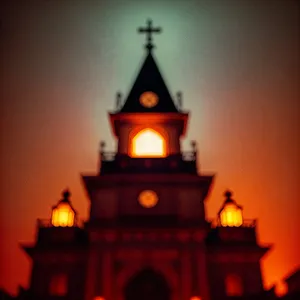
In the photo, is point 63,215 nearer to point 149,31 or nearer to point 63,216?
point 63,216

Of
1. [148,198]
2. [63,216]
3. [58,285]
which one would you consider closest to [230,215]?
[148,198]

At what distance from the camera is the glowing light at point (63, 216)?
1119 inches

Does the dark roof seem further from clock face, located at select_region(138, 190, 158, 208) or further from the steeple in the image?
clock face, located at select_region(138, 190, 158, 208)

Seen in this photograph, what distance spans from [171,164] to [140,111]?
15.0ft

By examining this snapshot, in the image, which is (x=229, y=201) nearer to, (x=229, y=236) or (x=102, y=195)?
(x=229, y=236)

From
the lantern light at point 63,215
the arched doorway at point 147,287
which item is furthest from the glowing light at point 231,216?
the lantern light at point 63,215

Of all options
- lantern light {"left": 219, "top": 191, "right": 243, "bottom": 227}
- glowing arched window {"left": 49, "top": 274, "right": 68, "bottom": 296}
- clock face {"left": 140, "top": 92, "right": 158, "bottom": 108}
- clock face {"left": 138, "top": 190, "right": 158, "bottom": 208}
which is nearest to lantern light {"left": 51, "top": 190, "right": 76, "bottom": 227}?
glowing arched window {"left": 49, "top": 274, "right": 68, "bottom": 296}

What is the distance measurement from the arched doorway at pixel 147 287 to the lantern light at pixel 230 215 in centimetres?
630

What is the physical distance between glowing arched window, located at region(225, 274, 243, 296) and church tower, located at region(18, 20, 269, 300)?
0.06 meters

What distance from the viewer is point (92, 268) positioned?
24031mm

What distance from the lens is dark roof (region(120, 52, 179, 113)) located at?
97.8 ft

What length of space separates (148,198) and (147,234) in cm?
236

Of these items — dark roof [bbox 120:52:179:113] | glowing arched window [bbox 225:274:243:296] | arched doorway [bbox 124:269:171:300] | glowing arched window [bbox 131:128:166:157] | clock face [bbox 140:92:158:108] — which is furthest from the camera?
clock face [bbox 140:92:158:108]

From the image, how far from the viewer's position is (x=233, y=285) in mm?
26281
